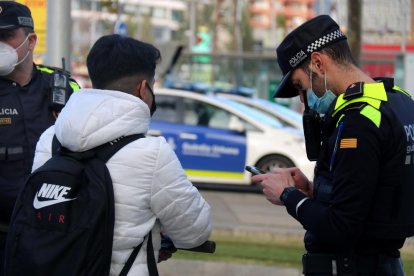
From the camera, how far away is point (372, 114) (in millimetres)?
2676

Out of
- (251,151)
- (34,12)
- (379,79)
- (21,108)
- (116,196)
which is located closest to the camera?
(116,196)

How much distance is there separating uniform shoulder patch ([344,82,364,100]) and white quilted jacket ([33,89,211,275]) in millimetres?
666

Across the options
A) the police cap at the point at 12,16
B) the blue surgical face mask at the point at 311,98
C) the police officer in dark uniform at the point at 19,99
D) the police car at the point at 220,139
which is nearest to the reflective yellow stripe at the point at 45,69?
the police officer in dark uniform at the point at 19,99

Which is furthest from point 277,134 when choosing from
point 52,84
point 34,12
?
point 52,84

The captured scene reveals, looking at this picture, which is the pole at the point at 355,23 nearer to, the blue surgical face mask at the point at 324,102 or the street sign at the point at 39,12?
the street sign at the point at 39,12

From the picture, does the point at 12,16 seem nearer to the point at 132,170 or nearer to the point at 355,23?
the point at 132,170

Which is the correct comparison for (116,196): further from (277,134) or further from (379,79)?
(277,134)

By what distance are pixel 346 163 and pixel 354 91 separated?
0.29 meters

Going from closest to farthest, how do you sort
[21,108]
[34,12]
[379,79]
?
[379,79] < [21,108] < [34,12]

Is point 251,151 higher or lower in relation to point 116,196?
lower

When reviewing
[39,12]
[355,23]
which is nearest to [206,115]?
[355,23]

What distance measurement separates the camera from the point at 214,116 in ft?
41.6

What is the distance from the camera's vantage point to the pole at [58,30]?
646 centimetres

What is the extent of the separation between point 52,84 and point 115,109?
3.94 ft
